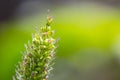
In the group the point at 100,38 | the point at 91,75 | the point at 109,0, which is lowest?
the point at 91,75

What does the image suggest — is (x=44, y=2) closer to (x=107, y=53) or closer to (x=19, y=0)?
(x=19, y=0)

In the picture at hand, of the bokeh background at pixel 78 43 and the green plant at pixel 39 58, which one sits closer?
the green plant at pixel 39 58

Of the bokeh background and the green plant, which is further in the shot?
the bokeh background

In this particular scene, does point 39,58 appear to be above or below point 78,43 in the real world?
above

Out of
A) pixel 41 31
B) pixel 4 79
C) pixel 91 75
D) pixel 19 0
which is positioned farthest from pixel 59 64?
pixel 41 31
